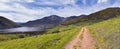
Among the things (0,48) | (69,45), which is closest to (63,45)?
(69,45)

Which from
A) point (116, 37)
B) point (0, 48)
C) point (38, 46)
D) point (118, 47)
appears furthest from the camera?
point (0, 48)

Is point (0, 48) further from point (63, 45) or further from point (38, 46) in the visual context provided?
point (63, 45)

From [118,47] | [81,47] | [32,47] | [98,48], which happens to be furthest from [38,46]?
[118,47]

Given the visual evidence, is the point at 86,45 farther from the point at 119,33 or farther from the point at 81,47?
the point at 119,33

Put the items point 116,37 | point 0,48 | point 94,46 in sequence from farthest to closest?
point 0,48, point 116,37, point 94,46

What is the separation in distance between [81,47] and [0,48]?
37597 mm

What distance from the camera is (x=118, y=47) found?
49.3 metres

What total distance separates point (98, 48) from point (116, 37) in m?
9.10

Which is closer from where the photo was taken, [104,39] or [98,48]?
[98,48]

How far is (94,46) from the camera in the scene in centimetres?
5397

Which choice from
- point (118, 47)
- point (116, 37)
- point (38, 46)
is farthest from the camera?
point (38, 46)

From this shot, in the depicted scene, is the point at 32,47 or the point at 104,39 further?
the point at 32,47

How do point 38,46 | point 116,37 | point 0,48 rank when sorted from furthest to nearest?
point 0,48
point 38,46
point 116,37

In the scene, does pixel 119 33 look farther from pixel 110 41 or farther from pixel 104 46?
pixel 104 46
